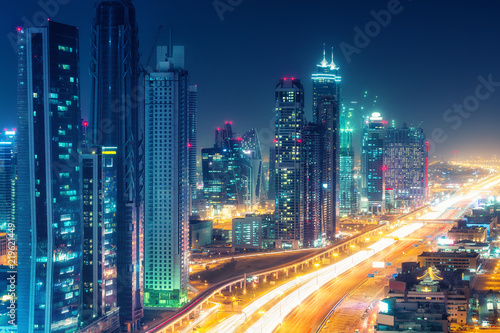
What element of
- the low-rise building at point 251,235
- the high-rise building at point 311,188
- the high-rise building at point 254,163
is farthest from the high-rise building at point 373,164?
the low-rise building at point 251,235

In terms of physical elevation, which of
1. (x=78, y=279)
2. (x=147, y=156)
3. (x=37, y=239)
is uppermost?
(x=147, y=156)

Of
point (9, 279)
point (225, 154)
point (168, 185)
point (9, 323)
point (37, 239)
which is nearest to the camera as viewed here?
point (37, 239)

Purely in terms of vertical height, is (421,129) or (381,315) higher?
(421,129)

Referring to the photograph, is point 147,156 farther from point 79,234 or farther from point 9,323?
point 9,323

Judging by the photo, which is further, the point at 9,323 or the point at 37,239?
the point at 9,323

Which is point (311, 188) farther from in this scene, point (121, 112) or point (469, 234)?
point (121, 112)

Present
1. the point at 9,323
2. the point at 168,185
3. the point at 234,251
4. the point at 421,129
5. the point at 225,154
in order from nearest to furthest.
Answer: the point at 9,323 → the point at 168,185 → the point at 234,251 → the point at 225,154 → the point at 421,129

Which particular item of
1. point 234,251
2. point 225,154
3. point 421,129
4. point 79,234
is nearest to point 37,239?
point 79,234

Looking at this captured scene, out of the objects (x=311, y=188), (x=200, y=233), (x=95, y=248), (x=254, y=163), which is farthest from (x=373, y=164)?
(x=95, y=248)
